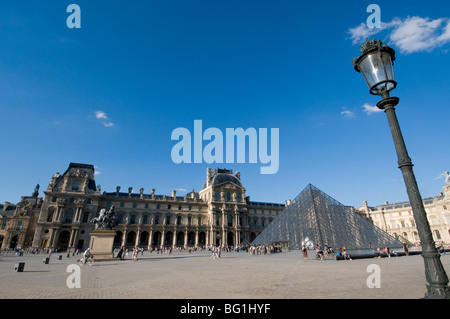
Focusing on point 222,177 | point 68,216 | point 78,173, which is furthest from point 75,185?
point 222,177

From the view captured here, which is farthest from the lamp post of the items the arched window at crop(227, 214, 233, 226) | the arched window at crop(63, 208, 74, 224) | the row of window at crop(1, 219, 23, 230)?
the row of window at crop(1, 219, 23, 230)

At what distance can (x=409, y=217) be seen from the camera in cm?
6125

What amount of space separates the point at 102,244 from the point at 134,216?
3203cm

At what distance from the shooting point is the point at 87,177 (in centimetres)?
4972

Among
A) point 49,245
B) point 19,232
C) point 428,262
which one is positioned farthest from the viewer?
point 19,232

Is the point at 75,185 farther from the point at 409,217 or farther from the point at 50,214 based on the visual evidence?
the point at 409,217

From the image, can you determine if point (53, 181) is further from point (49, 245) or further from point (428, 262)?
point (428, 262)

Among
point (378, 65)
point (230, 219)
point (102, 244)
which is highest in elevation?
point (230, 219)

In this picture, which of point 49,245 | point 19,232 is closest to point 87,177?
point 49,245

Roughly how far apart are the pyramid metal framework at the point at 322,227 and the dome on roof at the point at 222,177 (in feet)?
94.6

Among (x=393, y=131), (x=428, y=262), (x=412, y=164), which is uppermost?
(x=393, y=131)

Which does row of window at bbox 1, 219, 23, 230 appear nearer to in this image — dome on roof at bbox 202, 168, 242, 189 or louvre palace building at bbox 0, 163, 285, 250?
louvre palace building at bbox 0, 163, 285, 250

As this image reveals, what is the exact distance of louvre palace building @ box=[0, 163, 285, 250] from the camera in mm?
45406

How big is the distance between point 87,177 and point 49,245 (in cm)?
1386
